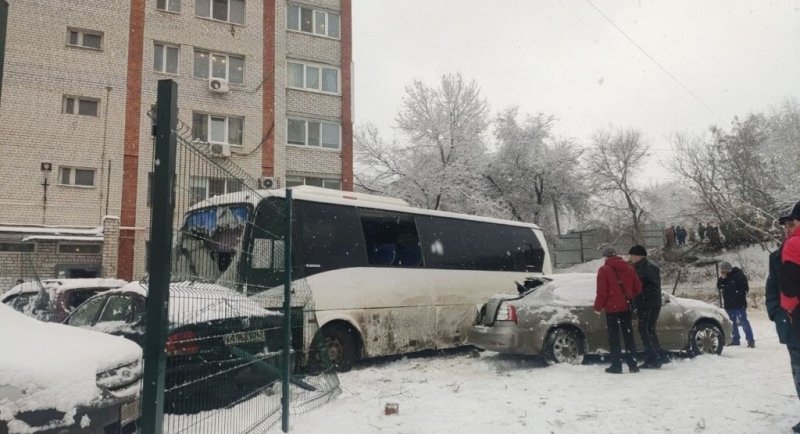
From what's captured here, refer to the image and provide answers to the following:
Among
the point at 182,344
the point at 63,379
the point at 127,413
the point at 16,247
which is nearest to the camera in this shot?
the point at 182,344

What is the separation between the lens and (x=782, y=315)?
5.18 metres

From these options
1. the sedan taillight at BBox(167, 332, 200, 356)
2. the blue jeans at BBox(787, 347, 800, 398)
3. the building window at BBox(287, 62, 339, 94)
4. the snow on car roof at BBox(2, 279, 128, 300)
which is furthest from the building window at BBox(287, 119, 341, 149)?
the blue jeans at BBox(787, 347, 800, 398)

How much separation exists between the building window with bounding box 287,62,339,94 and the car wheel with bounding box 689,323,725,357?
19745 mm

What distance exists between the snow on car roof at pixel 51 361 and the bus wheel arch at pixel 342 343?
4551mm

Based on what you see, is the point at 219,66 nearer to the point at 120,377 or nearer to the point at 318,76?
the point at 318,76

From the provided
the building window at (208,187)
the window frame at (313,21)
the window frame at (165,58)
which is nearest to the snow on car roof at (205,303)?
the building window at (208,187)

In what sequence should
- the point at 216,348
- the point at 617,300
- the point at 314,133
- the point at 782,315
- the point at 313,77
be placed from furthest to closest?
the point at 313,77 → the point at 314,133 → the point at 617,300 → the point at 782,315 → the point at 216,348

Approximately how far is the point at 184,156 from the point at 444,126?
95.6ft

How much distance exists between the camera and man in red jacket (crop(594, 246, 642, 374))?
315 inches

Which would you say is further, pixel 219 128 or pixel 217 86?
pixel 219 128

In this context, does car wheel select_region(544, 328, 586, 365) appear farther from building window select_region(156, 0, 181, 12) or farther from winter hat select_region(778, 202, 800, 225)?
building window select_region(156, 0, 181, 12)

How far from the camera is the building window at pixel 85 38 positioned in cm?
2133

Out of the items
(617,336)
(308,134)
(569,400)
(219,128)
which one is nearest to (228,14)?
(219,128)

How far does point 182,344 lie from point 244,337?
1143mm
